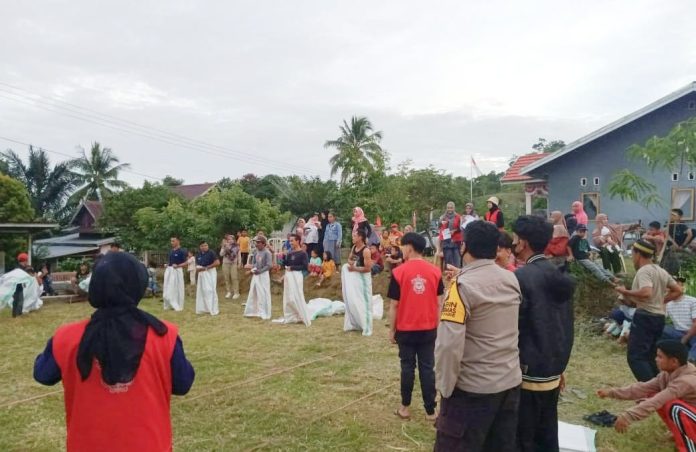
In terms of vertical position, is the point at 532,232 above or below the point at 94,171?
below

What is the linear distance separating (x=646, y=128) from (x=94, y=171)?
35.9 meters

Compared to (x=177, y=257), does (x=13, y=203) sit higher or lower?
higher

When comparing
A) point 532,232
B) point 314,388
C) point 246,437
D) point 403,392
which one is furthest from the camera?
point 314,388

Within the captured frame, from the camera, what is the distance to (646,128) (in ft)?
52.2

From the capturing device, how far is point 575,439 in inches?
171

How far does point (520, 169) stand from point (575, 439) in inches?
640

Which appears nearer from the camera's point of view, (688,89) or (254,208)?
(688,89)

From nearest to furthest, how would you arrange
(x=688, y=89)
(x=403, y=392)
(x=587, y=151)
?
(x=403, y=392) → (x=688, y=89) → (x=587, y=151)

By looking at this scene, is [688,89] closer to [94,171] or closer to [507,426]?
[507,426]

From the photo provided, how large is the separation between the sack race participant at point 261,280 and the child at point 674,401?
8.35m

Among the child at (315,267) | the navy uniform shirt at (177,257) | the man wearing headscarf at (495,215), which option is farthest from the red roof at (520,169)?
the navy uniform shirt at (177,257)

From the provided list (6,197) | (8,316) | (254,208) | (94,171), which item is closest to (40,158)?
(94,171)

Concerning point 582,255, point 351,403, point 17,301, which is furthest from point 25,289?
point 582,255

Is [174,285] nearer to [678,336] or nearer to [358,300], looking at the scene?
[358,300]
